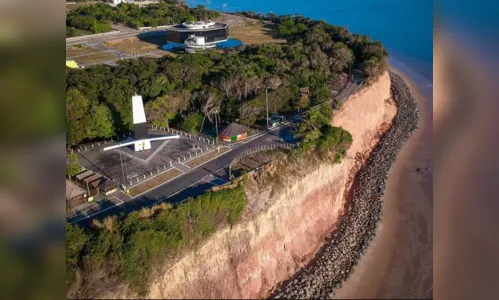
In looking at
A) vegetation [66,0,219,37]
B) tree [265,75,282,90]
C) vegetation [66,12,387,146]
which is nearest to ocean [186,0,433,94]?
vegetation [66,12,387,146]

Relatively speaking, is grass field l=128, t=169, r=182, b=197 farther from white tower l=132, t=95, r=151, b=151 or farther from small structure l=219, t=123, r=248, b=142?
small structure l=219, t=123, r=248, b=142

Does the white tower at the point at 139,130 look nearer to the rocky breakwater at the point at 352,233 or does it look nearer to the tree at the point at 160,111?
the tree at the point at 160,111

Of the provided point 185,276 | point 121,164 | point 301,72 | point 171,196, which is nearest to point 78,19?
point 301,72

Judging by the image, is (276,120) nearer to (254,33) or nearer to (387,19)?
(254,33)
